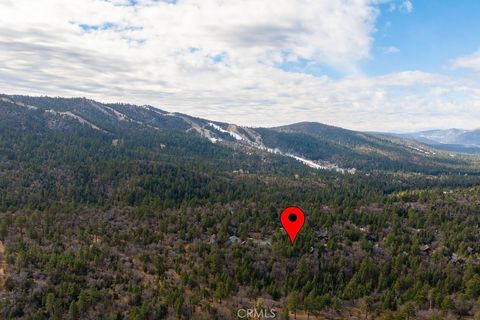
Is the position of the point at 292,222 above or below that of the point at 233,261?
above

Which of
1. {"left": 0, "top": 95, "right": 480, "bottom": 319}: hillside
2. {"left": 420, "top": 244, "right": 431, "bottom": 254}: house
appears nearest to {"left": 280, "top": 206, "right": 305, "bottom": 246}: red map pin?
{"left": 0, "top": 95, "right": 480, "bottom": 319}: hillside

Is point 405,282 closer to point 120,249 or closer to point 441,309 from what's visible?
point 441,309

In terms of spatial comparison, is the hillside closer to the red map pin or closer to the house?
the house

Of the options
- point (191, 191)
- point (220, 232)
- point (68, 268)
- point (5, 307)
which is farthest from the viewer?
point (191, 191)

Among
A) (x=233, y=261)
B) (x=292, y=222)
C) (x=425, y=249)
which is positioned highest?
(x=292, y=222)

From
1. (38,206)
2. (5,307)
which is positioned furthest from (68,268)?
(38,206)

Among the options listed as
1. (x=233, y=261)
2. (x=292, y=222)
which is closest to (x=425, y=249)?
(x=292, y=222)

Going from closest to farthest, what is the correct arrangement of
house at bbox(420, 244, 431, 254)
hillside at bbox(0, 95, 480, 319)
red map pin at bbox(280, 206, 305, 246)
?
hillside at bbox(0, 95, 480, 319), house at bbox(420, 244, 431, 254), red map pin at bbox(280, 206, 305, 246)

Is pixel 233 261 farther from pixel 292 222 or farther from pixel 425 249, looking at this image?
pixel 425 249

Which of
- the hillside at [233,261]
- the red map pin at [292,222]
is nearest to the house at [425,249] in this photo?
the hillside at [233,261]

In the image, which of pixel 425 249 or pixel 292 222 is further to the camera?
pixel 292 222

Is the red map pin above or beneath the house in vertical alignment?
above
